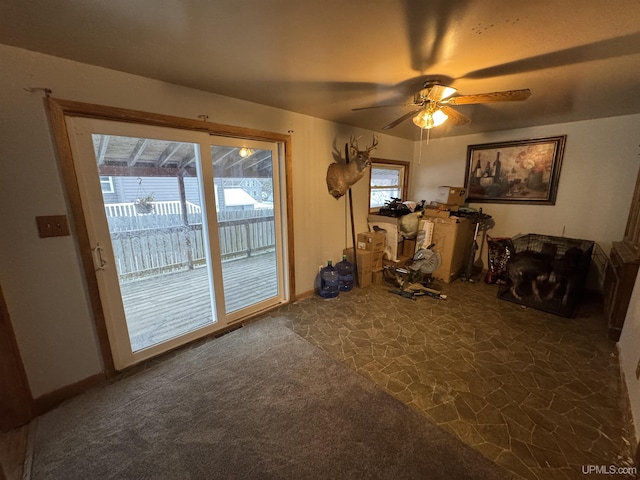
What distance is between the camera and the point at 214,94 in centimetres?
227

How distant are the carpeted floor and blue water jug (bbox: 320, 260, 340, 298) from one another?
4.23 ft

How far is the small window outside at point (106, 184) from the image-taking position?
193 centimetres

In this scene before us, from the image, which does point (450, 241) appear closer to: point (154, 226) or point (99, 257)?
point (154, 226)

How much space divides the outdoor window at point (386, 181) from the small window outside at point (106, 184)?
332 centimetres

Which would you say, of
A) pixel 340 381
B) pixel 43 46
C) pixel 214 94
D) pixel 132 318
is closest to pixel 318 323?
pixel 340 381

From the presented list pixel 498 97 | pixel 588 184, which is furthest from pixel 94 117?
pixel 588 184

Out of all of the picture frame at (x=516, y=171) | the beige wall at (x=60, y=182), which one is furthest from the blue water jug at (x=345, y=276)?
the picture frame at (x=516, y=171)

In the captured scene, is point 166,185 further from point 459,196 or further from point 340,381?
point 459,196

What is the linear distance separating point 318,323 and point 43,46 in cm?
293

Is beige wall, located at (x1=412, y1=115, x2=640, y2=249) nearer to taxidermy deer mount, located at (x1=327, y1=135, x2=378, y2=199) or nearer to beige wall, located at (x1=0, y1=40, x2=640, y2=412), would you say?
beige wall, located at (x1=0, y1=40, x2=640, y2=412)

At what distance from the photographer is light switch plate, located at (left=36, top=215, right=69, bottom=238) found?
1.63 meters

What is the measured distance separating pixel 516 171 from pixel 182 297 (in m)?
5.18

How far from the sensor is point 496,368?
207cm

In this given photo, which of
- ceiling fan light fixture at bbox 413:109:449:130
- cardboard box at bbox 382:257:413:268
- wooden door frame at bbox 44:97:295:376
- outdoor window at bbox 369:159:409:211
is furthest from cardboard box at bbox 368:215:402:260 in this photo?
wooden door frame at bbox 44:97:295:376
